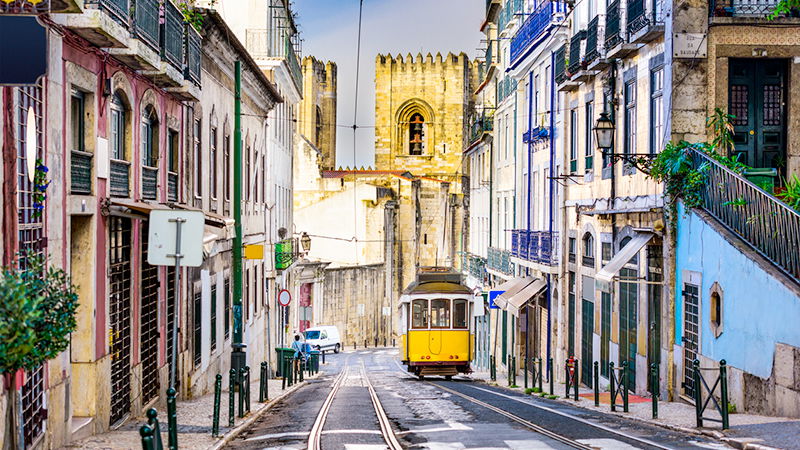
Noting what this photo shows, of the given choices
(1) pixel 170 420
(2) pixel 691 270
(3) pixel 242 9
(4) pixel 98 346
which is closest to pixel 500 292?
(3) pixel 242 9

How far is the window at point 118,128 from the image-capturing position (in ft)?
46.3

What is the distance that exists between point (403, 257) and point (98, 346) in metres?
53.6

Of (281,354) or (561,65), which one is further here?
(281,354)

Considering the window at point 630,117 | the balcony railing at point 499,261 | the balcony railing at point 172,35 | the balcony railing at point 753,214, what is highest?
the balcony railing at point 172,35

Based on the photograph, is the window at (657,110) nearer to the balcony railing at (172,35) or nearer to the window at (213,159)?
the balcony railing at (172,35)

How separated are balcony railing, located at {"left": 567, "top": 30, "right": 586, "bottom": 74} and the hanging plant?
602 inches

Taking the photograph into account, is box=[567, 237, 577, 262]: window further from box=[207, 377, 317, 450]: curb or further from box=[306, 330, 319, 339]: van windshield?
box=[306, 330, 319, 339]: van windshield

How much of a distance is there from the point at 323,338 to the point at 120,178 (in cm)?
3449

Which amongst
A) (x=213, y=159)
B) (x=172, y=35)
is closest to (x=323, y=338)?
(x=213, y=159)

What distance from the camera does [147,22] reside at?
14.0m

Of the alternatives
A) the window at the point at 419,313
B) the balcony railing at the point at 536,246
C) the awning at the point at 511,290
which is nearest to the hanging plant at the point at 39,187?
the window at the point at 419,313

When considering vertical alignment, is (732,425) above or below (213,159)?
below

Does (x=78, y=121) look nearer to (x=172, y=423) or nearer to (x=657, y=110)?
(x=172, y=423)

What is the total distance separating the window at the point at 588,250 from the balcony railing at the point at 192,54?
10358 millimetres
